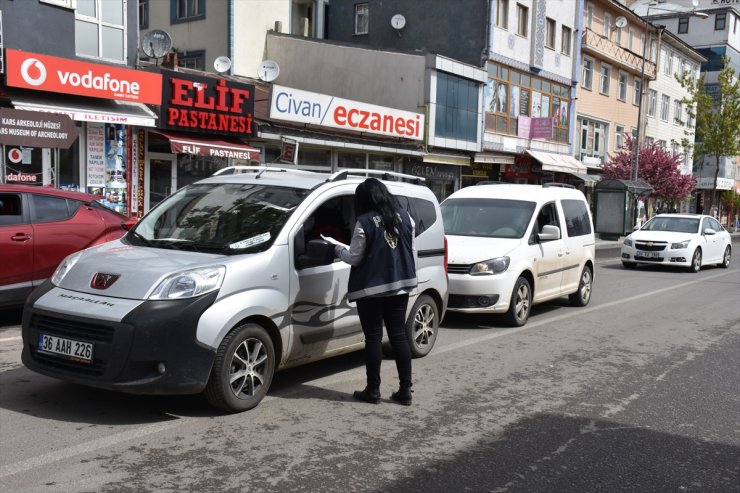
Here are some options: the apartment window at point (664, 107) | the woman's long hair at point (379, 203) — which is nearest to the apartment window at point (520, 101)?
the apartment window at point (664, 107)

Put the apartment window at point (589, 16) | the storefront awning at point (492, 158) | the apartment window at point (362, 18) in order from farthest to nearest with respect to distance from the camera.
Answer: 1. the apartment window at point (589, 16)
2. the apartment window at point (362, 18)
3. the storefront awning at point (492, 158)

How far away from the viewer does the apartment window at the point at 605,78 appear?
42281 millimetres

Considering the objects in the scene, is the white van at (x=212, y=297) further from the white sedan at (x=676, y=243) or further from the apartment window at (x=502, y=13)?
the apartment window at (x=502, y=13)

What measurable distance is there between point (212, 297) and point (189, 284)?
7.2 inches

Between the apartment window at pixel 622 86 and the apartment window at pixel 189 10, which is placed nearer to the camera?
the apartment window at pixel 189 10

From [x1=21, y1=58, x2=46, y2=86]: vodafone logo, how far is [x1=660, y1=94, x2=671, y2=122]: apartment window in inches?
1808

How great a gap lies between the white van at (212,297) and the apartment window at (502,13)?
26.7 metres

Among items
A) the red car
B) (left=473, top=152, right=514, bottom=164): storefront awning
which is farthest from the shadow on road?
(left=473, top=152, right=514, bottom=164): storefront awning

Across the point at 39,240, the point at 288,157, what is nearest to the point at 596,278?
the point at 288,157

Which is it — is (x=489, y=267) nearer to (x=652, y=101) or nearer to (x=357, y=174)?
(x=357, y=174)

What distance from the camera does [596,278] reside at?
1662cm

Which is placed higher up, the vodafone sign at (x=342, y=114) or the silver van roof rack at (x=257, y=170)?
the vodafone sign at (x=342, y=114)

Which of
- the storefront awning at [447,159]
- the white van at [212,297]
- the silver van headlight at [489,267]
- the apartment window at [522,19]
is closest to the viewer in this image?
the white van at [212,297]

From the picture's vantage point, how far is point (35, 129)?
12766 millimetres
